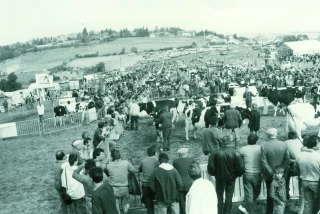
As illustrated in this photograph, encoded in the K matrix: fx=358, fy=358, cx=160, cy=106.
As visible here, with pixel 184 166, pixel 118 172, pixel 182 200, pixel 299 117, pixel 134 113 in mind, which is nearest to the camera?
pixel 184 166

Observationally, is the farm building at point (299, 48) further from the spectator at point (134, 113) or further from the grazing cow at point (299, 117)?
the grazing cow at point (299, 117)

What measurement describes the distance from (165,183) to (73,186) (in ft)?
6.65

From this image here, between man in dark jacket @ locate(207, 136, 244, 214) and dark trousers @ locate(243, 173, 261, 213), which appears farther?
dark trousers @ locate(243, 173, 261, 213)

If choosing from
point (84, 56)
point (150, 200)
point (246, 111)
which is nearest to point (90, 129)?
point (246, 111)

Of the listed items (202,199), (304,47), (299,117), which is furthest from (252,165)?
(304,47)

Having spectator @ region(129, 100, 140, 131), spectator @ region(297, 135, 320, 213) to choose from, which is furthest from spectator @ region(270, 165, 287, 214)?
spectator @ region(129, 100, 140, 131)

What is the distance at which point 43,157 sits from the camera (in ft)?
52.3

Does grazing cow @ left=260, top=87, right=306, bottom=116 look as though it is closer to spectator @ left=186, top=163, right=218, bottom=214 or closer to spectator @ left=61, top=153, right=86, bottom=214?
spectator @ left=61, top=153, right=86, bottom=214

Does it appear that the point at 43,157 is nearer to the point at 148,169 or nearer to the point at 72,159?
the point at 72,159

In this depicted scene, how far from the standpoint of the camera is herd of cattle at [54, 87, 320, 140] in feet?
39.9

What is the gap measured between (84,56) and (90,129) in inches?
4439

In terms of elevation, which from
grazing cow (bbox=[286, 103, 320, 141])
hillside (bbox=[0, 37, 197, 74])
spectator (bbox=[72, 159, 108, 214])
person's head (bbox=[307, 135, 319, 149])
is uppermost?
person's head (bbox=[307, 135, 319, 149])

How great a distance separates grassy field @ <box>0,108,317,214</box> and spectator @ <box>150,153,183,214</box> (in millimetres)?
2144

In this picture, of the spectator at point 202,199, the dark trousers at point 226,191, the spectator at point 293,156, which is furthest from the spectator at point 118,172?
the spectator at point 293,156
